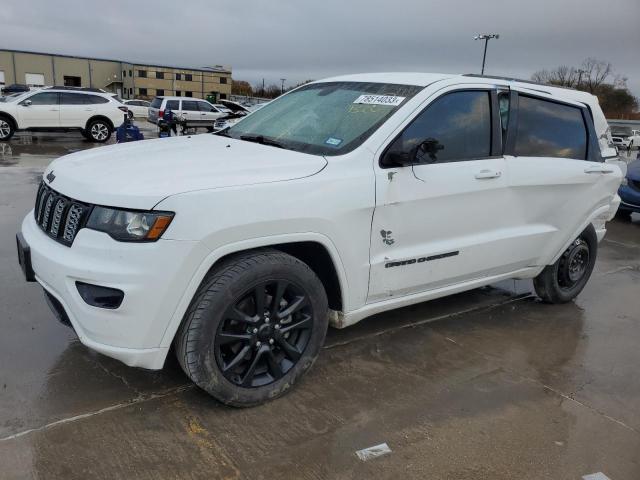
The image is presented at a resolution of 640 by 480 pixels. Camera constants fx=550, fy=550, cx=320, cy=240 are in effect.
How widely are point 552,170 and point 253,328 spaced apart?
2680mm

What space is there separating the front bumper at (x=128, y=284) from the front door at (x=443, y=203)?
3.96ft

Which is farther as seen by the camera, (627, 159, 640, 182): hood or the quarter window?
(627, 159, 640, 182): hood

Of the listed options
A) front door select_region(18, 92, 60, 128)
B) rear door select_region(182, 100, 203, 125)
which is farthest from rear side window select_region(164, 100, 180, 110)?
front door select_region(18, 92, 60, 128)

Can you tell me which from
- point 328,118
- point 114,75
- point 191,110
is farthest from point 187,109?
point 114,75

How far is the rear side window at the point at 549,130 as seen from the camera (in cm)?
411

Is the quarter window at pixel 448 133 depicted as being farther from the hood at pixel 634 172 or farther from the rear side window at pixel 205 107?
the rear side window at pixel 205 107

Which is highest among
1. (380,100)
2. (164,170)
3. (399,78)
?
(399,78)

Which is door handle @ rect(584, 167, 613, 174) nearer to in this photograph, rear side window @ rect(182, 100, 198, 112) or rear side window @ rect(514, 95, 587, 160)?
rear side window @ rect(514, 95, 587, 160)

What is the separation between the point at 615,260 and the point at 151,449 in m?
6.16

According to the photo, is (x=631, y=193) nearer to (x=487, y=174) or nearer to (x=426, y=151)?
(x=487, y=174)

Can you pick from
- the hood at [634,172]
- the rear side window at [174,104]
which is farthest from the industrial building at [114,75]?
the hood at [634,172]

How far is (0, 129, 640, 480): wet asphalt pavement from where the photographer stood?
8.64ft

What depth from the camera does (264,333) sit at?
296 cm

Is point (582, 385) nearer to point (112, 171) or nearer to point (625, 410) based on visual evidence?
point (625, 410)
